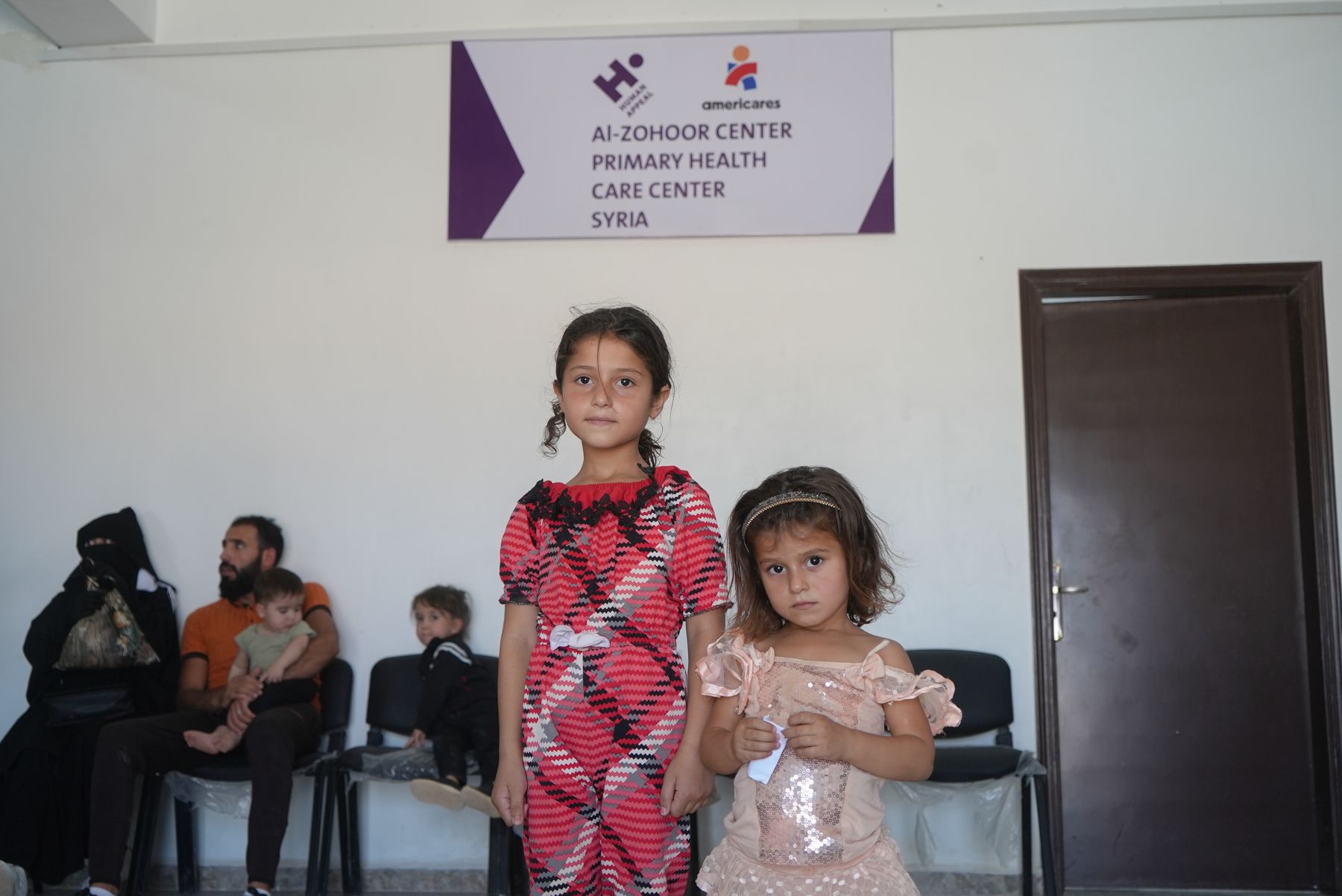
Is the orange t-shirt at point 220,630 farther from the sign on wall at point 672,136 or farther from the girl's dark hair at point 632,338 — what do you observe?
the girl's dark hair at point 632,338

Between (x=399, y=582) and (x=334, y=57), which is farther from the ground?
(x=334, y=57)

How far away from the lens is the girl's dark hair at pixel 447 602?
4.02m

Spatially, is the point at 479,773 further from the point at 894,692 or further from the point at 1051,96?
the point at 1051,96

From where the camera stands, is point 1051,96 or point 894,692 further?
point 1051,96

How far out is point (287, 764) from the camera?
3623 millimetres

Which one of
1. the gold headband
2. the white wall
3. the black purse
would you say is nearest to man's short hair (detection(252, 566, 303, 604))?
the white wall

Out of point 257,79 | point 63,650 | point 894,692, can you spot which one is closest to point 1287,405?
point 894,692

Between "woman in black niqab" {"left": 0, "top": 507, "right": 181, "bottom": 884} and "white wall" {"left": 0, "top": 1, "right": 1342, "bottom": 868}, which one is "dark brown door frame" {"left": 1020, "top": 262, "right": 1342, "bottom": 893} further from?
"woman in black niqab" {"left": 0, "top": 507, "right": 181, "bottom": 884}

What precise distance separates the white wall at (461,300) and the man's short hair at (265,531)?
9 cm

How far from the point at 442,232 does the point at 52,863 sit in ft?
8.33

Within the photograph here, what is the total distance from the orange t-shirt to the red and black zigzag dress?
7.66 feet

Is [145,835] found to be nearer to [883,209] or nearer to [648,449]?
[648,449]

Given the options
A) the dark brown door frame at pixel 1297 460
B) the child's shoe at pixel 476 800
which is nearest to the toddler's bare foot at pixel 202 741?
the child's shoe at pixel 476 800

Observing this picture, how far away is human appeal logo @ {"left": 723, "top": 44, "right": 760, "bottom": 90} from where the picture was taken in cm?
425
